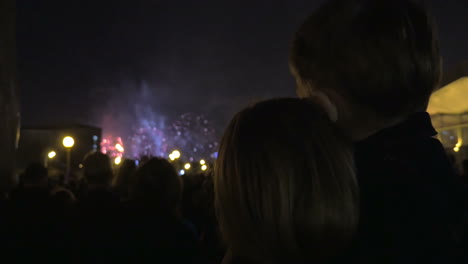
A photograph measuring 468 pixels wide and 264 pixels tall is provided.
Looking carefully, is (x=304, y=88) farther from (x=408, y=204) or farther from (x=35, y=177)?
(x=35, y=177)

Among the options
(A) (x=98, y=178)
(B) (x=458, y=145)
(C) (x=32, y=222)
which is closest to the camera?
(C) (x=32, y=222)

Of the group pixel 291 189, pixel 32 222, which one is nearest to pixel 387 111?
pixel 291 189

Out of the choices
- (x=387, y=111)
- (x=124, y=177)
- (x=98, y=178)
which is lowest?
(x=387, y=111)

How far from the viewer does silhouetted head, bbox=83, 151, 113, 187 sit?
443 cm

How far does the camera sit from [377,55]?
3.79 ft

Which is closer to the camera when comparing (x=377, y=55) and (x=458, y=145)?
(x=377, y=55)

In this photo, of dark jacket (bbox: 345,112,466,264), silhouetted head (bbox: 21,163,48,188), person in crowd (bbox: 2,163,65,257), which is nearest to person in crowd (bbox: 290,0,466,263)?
dark jacket (bbox: 345,112,466,264)

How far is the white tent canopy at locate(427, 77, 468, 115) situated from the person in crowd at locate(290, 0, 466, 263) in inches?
536

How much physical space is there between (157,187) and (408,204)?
299 centimetres

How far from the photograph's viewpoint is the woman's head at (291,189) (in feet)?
3.36

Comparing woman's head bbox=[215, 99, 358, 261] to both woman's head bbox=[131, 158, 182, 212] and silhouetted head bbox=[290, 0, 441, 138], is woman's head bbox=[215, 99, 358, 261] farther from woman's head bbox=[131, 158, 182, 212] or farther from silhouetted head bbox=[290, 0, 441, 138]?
woman's head bbox=[131, 158, 182, 212]

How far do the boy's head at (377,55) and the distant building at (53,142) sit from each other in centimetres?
6314

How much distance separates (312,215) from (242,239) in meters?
0.24

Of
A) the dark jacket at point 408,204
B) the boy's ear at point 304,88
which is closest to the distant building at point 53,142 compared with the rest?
the boy's ear at point 304,88
